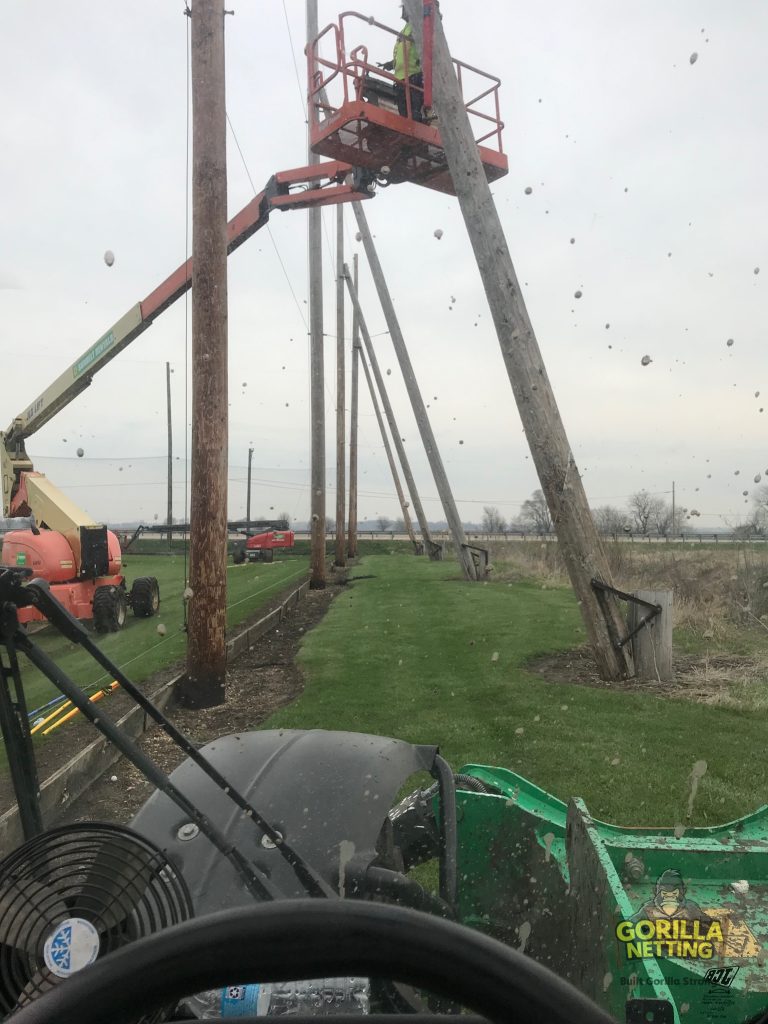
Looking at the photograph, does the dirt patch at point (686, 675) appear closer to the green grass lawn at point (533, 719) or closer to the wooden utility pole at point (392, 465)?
the green grass lawn at point (533, 719)

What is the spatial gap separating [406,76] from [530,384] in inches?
183

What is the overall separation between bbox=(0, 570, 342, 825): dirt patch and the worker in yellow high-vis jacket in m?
7.14

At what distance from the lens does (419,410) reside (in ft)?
76.8

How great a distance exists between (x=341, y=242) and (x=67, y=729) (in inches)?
1037

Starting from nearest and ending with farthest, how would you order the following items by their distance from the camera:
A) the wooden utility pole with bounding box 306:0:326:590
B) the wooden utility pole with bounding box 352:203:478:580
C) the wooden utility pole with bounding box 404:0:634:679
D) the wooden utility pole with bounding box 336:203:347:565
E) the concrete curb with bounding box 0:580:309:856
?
the concrete curb with bounding box 0:580:309:856 < the wooden utility pole with bounding box 404:0:634:679 < the wooden utility pole with bounding box 306:0:326:590 < the wooden utility pole with bounding box 352:203:478:580 < the wooden utility pole with bounding box 336:203:347:565

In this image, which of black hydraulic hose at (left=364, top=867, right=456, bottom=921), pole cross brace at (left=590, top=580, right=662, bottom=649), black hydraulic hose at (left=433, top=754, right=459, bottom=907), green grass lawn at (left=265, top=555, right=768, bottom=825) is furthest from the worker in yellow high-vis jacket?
black hydraulic hose at (left=364, top=867, right=456, bottom=921)

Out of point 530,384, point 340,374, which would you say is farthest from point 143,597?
point 340,374

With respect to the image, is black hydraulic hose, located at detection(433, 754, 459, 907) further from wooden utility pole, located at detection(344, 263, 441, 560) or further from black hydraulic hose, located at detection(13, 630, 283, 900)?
wooden utility pole, located at detection(344, 263, 441, 560)

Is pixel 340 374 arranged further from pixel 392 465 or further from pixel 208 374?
pixel 208 374

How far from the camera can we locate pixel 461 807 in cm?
301

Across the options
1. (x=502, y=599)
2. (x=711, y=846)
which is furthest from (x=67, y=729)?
(x=502, y=599)

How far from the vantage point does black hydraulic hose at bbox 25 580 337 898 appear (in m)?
1.67

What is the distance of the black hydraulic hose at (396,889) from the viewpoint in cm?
192

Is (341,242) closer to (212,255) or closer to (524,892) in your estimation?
(212,255)
